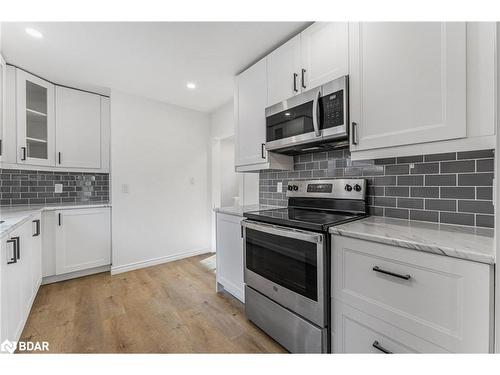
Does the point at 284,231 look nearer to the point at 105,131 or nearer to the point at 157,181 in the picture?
the point at 157,181

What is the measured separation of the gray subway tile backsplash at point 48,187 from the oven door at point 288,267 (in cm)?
257

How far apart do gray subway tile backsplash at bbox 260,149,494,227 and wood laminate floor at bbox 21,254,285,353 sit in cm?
127

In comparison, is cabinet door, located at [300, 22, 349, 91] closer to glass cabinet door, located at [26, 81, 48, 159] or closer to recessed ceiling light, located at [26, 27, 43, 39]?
recessed ceiling light, located at [26, 27, 43, 39]

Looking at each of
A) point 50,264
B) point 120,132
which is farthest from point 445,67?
point 50,264

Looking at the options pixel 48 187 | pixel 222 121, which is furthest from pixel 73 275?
pixel 222 121

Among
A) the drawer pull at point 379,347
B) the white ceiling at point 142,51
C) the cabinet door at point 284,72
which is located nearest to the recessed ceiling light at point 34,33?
the white ceiling at point 142,51

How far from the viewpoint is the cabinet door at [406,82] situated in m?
0.98

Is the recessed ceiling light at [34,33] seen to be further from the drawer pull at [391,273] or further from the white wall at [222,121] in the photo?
the drawer pull at [391,273]

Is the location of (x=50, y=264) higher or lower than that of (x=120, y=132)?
lower

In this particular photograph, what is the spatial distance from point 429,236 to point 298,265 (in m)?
0.68
